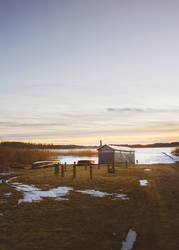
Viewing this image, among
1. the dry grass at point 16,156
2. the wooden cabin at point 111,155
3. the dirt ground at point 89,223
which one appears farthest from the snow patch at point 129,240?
the wooden cabin at point 111,155

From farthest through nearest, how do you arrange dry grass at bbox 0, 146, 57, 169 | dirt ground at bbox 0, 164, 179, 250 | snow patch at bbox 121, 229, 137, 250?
1. dry grass at bbox 0, 146, 57, 169
2. dirt ground at bbox 0, 164, 179, 250
3. snow patch at bbox 121, 229, 137, 250

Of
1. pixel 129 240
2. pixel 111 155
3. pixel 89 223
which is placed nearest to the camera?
pixel 129 240

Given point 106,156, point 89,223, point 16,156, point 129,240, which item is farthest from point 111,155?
point 129,240

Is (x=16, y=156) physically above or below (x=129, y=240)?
above

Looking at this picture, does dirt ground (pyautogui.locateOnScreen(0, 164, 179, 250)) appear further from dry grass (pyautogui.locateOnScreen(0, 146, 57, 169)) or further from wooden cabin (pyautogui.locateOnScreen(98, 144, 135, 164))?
wooden cabin (pyautogui.locateOnScreen(98, 144, 135, 164))

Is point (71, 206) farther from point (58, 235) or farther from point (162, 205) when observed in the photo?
point (162, 205)

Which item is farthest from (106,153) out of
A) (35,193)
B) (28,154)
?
(35,193)

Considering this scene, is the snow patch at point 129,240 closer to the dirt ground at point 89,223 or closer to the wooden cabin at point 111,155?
the dirt ground at point 89,223

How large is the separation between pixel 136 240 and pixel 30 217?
4.11 meters

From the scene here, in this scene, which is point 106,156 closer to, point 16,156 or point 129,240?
point 16,156

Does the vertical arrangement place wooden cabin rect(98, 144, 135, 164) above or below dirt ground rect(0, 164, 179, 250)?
above

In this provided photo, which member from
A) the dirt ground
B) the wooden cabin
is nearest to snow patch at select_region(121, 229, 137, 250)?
the dirt ground

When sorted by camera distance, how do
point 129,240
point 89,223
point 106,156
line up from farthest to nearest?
point 106,156
point 89,223
point 129,240

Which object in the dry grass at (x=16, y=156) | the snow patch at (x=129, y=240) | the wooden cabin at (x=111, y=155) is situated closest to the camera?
the snow patch at (x=129, y=240)
